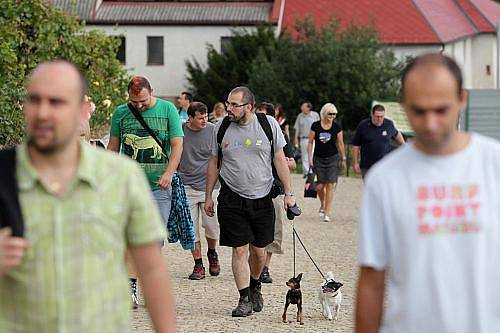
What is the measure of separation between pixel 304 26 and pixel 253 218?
138 ft

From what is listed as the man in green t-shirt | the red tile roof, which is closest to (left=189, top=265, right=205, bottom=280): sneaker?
the man in green t-shirt

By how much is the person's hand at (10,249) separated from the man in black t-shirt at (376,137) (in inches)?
528

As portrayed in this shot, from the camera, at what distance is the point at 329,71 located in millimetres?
51062

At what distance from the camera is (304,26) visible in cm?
5238

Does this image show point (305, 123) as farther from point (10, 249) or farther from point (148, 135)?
point (10, 249)

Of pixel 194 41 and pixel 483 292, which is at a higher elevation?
pixel 194 41

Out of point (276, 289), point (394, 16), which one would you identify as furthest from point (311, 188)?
point (394, 16)

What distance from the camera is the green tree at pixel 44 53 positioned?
572 inches

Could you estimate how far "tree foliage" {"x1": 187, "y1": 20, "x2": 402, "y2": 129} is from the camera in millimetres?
50938

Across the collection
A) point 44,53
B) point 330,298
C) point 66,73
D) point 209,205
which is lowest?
point 330,298

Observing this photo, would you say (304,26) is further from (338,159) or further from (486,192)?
(486,192)

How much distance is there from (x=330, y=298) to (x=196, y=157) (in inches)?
128

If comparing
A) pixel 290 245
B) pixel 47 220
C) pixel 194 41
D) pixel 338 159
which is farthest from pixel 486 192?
pixel 194 41

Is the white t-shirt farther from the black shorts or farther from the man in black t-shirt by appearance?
the man in black t-shirt
